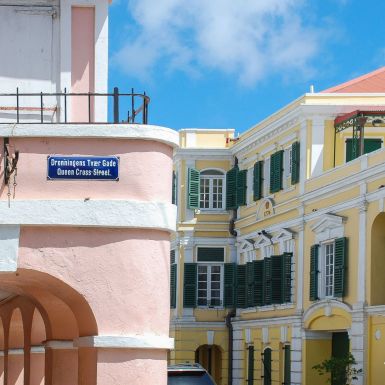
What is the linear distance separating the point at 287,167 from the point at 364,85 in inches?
147

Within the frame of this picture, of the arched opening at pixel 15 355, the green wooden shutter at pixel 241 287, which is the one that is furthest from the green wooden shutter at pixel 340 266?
the arched opening at pixel 15 355

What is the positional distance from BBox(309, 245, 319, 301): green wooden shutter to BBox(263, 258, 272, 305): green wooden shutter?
3.88 meters

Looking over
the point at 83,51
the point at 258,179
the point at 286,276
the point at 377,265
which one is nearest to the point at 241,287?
the point at 258,179

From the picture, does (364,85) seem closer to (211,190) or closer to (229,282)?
(211,190)

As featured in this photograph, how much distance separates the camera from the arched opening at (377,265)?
95.0 feet

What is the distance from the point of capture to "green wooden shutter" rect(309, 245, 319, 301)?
3269 centimetres

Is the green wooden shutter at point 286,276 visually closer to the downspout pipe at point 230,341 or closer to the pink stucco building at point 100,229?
the downspout pipe at point 230,341

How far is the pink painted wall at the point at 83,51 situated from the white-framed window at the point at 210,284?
95.0 feet

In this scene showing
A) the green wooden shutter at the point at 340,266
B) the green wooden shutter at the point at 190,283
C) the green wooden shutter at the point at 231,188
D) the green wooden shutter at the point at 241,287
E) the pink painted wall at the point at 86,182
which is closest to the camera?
the pink painted wall at the point at 86,182

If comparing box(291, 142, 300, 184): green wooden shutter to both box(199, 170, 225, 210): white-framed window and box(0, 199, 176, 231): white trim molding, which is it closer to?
box(199, 170, 225, 210): white-framed window

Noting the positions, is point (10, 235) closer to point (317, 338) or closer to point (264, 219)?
point (317, 338)

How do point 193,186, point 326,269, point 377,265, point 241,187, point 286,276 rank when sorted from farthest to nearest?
point 193,186 < point 241,187 < point 286,276 < point 326,269 < point 377,265

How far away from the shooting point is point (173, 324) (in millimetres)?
42562

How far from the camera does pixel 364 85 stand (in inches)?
1485
